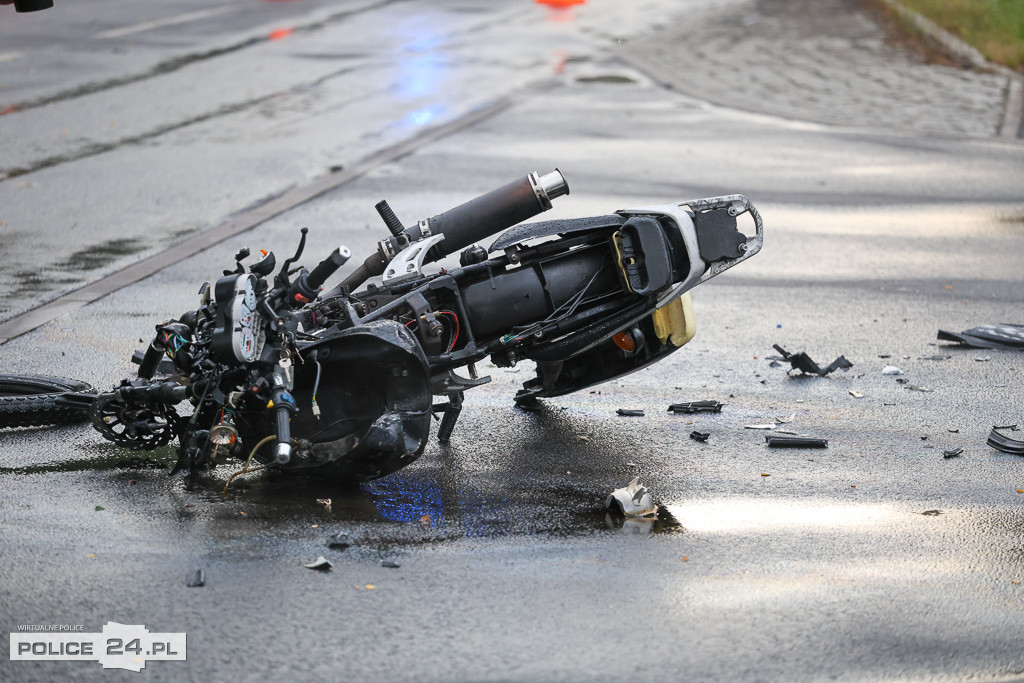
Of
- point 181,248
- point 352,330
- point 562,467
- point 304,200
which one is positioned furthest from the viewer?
point 304,200

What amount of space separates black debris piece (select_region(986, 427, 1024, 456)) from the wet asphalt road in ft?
0.18

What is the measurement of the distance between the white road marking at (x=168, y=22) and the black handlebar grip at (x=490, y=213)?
51.7ft

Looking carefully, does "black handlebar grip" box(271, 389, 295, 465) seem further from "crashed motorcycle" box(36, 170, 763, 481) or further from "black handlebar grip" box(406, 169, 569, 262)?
"black handlebar grip" box(406, 169, 569, 262)

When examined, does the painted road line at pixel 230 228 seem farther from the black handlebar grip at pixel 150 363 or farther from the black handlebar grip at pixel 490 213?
the black handlebar grip at pixel 490 213

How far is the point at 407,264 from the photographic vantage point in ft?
19.0

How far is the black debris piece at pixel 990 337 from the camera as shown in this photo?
767cm

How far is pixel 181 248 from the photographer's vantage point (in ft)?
31.5

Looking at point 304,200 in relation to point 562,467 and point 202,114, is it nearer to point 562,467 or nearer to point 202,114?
point 202,114

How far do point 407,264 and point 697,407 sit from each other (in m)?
1.97

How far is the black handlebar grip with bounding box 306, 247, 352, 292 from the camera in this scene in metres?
5.05

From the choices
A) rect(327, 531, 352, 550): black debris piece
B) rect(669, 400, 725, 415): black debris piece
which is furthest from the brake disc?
rect(669, 400, 725, 415): black debris piece

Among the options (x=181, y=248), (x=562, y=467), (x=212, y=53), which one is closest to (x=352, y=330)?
(x=562, y=467)

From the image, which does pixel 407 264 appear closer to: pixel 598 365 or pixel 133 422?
pixel 598 365

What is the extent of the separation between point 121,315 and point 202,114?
7.21m
